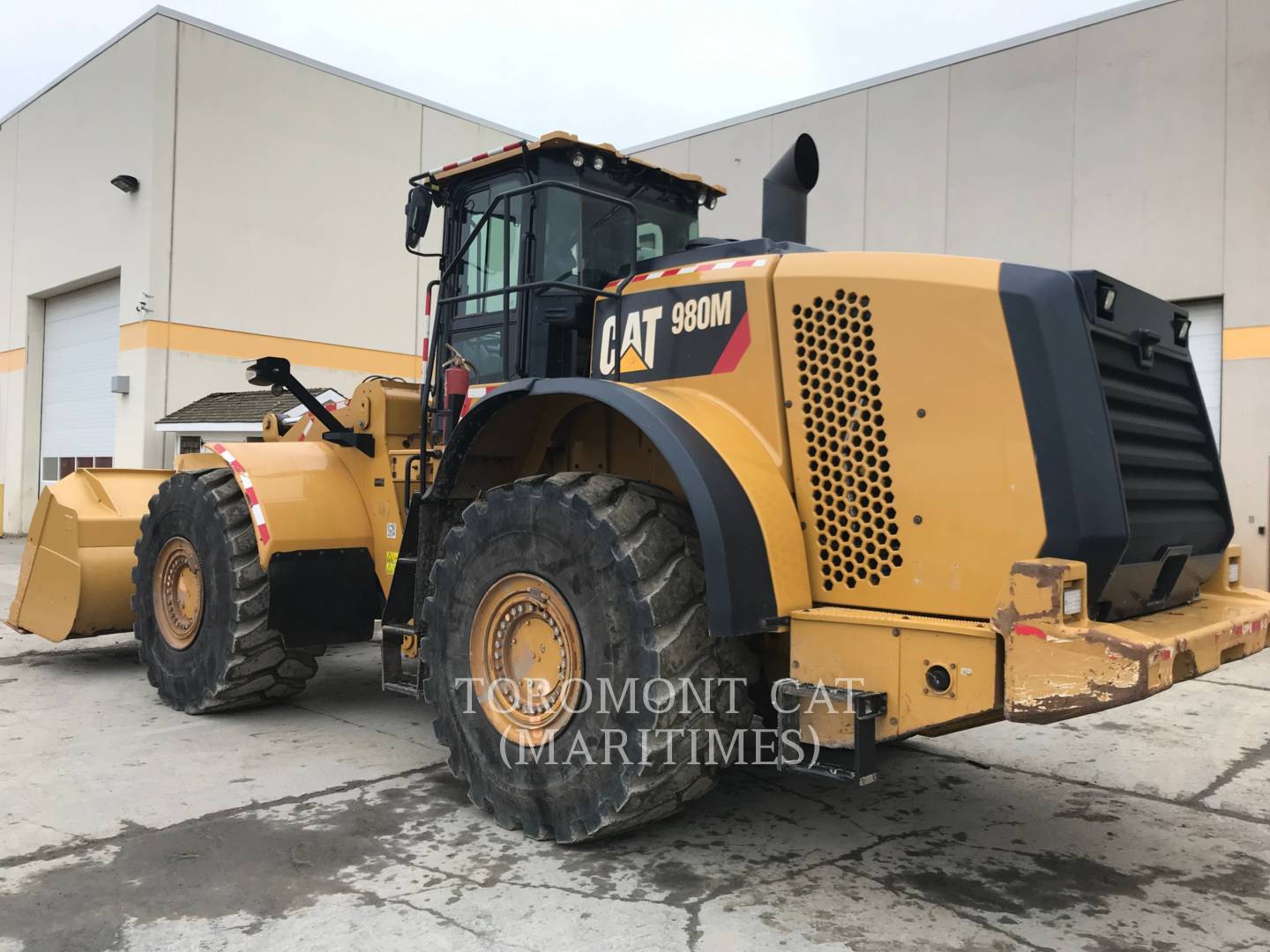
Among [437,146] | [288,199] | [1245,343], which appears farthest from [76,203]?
[1245,343]

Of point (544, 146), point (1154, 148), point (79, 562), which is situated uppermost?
point (1154, 148)

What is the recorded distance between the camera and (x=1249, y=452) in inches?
506

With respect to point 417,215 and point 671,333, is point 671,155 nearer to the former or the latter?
point 417,215

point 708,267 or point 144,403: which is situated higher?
point 144,403

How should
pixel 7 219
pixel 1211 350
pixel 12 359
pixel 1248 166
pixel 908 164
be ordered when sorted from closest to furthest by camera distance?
pixel 1248 166, pixel 1211 350, pixel 908 164, pixel 7 219, pixel 12 359

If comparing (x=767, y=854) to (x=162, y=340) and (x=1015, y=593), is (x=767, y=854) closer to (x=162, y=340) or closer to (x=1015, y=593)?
(x=1015, y=593)

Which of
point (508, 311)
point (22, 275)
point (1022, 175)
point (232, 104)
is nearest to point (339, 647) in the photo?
point (508, 311)

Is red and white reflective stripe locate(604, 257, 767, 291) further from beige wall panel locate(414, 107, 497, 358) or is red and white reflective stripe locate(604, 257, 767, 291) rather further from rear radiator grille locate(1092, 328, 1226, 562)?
beige wall panel locate(414, 107, 497, 358)

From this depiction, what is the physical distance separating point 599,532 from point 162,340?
17.1 meters

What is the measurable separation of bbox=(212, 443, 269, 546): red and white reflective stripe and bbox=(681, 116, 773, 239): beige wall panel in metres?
12.9

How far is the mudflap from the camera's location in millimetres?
6750

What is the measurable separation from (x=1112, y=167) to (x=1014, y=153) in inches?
54.7

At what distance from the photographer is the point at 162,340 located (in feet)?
59.9

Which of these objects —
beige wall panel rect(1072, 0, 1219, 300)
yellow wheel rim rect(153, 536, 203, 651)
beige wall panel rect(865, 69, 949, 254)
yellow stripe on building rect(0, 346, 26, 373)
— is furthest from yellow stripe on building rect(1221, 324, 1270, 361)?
yellow stripe on building rect(0, 346, 26, 373)
